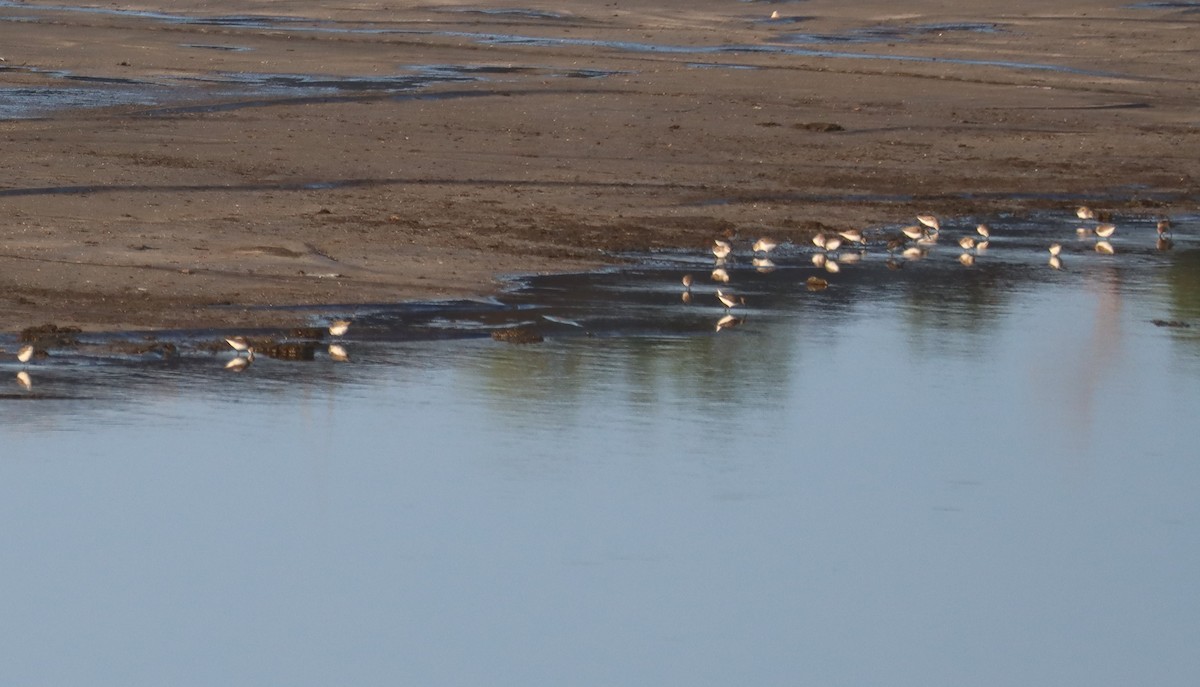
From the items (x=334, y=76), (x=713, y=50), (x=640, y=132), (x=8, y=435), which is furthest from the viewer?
(x=713, y=50)

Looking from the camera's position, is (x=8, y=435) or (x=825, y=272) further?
(x=825, y=272)

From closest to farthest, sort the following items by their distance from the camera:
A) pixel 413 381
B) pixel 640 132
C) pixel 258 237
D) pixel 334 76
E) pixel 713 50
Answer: pixel 413 381, pixel 258 237, pixel 640 132, pixel 334 76, pixel 713 50

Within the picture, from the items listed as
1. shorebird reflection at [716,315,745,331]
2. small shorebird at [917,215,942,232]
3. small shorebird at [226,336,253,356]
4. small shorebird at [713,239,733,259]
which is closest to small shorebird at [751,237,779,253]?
small shorebird at [713,239,733,259]

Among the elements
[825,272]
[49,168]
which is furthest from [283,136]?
[825,272]

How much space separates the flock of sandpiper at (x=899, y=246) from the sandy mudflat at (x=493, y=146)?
0.55 meters

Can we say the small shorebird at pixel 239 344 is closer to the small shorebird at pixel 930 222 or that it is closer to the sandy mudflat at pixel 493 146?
the sandy mudflat at pixel 493 146

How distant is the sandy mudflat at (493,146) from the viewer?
12.9m

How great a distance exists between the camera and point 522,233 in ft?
47.2

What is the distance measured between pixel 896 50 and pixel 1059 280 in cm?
1805

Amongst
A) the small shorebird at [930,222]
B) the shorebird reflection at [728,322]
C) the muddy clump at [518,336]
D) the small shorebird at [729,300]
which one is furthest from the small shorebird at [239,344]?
the small shorebird at [930,222]

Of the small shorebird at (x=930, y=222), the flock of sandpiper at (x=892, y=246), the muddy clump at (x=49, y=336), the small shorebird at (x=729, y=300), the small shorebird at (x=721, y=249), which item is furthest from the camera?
the small shorebird at (x=930, y=222)

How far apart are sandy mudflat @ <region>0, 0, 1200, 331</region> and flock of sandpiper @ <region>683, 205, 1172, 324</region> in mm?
550

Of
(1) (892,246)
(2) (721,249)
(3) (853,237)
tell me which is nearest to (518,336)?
(2) (721,249)

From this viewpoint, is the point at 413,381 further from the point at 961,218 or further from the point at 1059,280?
the point at 961,218
